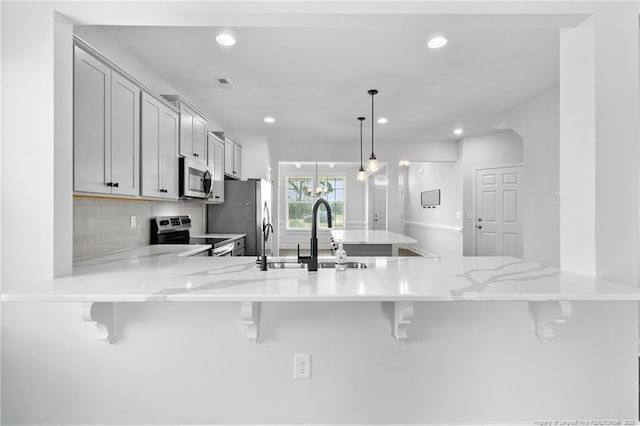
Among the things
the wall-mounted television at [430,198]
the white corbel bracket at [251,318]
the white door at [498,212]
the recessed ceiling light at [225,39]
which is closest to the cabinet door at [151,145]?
the recessed ceiling light at [225,39]

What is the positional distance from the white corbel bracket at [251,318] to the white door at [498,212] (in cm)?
514

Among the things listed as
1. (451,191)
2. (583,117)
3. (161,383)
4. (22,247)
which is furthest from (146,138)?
(451,191)

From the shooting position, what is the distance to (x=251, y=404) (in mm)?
1626

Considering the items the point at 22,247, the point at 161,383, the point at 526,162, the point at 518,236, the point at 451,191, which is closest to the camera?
the point at 22,247

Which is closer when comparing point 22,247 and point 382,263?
point 22,247

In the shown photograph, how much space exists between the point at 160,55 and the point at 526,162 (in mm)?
4347

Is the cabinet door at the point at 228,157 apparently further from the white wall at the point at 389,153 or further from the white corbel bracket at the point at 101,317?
the white corbel bracket at the point at 101,317

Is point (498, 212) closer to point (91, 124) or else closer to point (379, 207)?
point (379, 207)

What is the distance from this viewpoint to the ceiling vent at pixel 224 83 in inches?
130

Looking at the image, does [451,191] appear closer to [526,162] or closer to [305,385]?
[526,162]

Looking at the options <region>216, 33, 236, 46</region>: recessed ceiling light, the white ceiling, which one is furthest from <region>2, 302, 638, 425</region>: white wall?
<region>216, 33, 236, 46</region>: recessed ceiling light

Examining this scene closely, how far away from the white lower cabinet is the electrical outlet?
5.40ft

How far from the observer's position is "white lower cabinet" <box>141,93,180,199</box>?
2.39 meters

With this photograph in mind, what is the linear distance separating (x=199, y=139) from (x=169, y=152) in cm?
74
